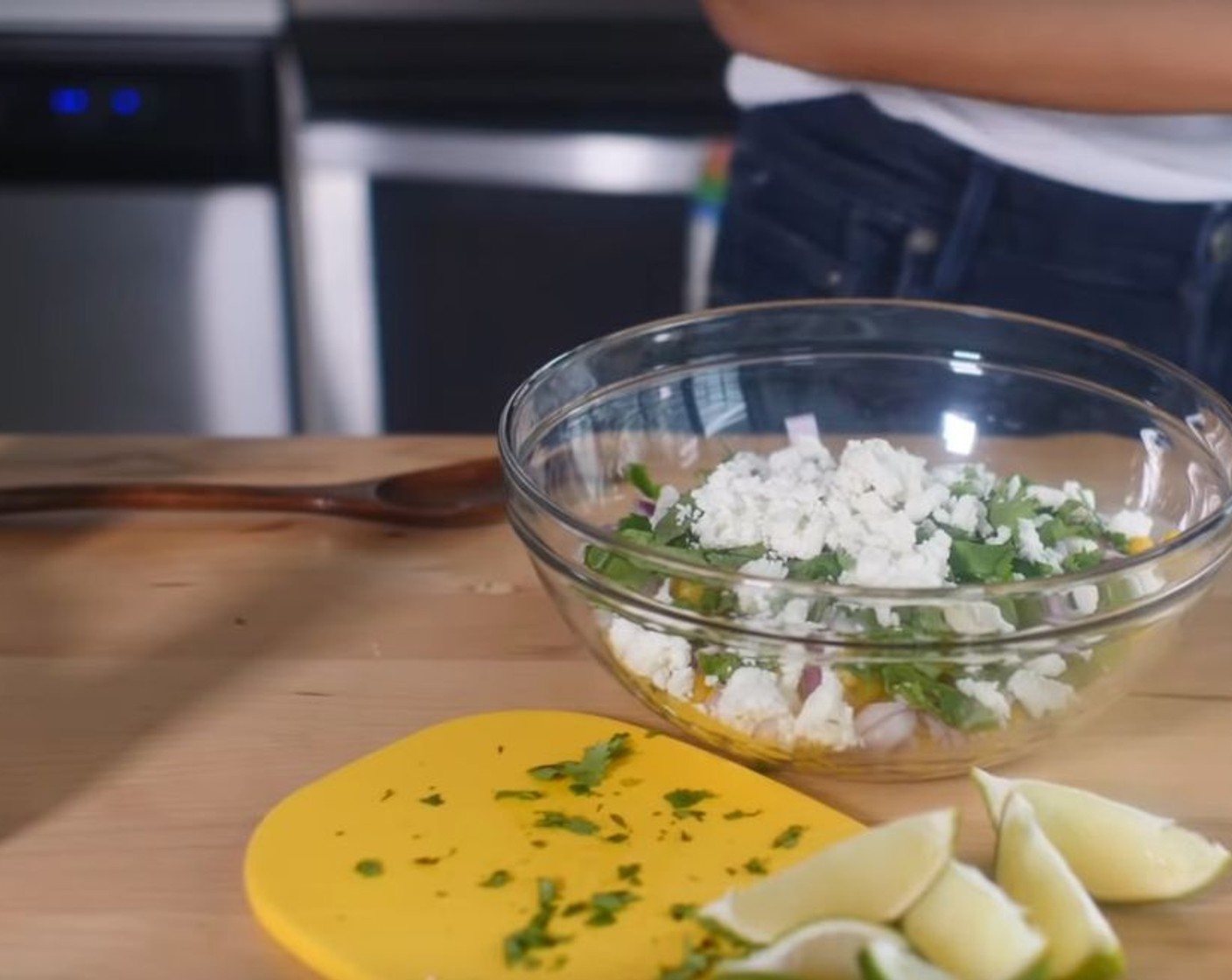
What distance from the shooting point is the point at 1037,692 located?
2.45 ft

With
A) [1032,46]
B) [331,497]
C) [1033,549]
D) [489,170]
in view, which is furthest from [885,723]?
[489,170]

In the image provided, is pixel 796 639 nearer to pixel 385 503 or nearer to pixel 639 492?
pixel 639 492

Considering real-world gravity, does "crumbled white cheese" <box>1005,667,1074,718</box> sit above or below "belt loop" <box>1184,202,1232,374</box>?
below

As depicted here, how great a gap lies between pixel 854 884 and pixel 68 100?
1634 mm

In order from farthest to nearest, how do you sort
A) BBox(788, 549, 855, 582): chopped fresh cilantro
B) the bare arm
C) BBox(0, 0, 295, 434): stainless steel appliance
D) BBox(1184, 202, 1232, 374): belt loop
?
BBox(0, 0, 295, 434): stainless steel appliance
BBox(1184, 202, 1232, 374): belt loop
the bare arm
BBox(788, 549, 855, 582): chopped fresh cilantro

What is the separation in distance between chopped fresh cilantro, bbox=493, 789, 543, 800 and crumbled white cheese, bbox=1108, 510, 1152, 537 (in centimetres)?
33

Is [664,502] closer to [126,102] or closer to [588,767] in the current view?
[588,767]

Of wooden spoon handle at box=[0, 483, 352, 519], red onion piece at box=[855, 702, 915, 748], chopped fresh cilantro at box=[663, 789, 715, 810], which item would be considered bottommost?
chopped fresh cilantro at box=[663, 789, 715, 810]

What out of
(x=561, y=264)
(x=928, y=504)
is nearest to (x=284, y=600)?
(x=928, y=504)

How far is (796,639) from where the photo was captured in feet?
2.34

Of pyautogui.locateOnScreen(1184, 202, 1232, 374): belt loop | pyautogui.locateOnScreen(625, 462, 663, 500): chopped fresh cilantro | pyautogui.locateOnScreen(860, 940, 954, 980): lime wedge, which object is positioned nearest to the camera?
pyautogui.locateOnScreen(860, 940, 954, 980): lime wedge

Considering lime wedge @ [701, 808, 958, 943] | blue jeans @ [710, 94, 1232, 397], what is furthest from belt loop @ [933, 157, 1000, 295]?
lime wedge @ [701, 808, 958, 943]

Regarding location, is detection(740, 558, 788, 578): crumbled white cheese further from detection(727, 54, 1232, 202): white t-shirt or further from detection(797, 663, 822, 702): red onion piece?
detection(727, 54, 1232, 202): white t-shirt

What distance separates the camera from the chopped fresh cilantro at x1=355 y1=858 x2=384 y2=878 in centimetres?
70
